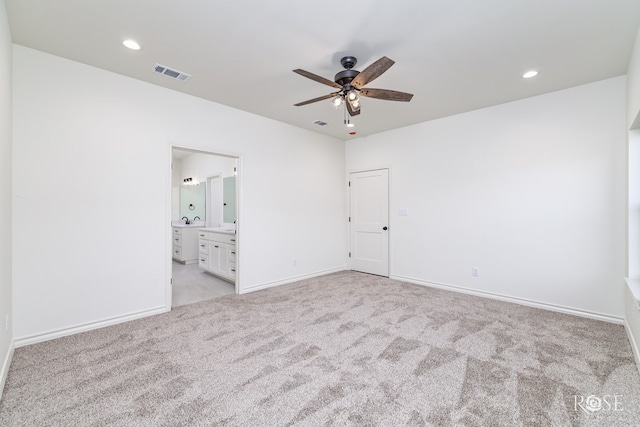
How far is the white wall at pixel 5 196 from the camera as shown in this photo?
6.51ft

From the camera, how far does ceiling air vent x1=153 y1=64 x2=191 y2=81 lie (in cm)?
292

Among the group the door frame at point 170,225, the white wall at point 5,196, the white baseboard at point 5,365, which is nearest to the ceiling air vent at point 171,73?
the door frame at point 170,225

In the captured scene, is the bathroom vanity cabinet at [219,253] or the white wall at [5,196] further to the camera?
the bathroom vanity cabinet at [219,253]

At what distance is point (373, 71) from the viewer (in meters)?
2.19

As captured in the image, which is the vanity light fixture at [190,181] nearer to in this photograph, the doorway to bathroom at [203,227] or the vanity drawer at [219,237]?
the doorway to bathroom at [203,227]

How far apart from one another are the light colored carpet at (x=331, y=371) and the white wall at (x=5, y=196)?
228 millimetres

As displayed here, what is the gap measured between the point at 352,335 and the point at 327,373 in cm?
70

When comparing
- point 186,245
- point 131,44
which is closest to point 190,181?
point 186,245

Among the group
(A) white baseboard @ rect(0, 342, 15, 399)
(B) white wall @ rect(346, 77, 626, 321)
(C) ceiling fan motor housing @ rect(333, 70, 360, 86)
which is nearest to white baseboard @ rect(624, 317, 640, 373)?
(B) white wall @ rect(346, 77, 626, 321)

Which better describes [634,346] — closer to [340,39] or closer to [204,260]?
[340,39]

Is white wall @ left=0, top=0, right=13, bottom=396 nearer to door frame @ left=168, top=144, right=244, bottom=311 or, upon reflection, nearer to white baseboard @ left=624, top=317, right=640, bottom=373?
door frame @ left=168, top=144, right=244, bottom=311

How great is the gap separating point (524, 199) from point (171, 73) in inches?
179

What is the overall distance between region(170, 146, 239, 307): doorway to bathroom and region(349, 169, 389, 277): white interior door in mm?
2364

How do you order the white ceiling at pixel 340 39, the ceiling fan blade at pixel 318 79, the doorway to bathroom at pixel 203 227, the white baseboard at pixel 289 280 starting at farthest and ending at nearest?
the doorway to bathroom at pixel 203 227, the white baseboard at pixel 289 280, the ceiling fan blade at pixel 318 79, the white ceiling at pixel 340 39
